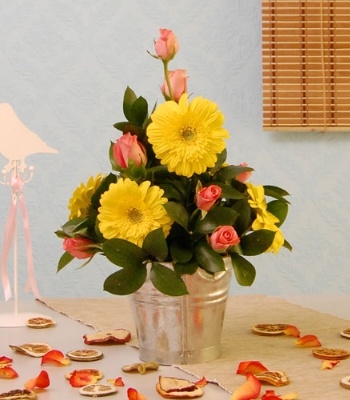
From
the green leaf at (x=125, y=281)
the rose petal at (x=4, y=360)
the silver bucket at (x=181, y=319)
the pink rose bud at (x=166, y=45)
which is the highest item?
the pink rose bud at (x=166, y=45)

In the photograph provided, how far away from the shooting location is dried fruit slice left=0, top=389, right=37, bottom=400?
97 centimetres

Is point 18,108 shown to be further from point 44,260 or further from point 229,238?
point 229,238

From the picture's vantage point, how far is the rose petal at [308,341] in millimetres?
1267

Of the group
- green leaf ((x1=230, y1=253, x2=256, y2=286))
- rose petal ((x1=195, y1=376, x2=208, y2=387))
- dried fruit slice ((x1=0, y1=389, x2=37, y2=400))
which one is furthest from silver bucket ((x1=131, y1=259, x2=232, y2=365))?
dried fruit slice ((x1=0, y1=389, x2=37, y2=400))

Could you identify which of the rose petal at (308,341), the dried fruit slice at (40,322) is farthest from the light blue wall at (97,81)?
the rose petal at (308,341)

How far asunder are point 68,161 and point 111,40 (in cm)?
45

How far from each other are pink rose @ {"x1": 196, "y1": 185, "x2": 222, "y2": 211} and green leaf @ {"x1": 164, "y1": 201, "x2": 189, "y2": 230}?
3 cm

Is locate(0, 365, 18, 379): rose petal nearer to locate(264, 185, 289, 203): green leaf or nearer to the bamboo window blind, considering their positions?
locate(264, 185, 289, 203): green leaf

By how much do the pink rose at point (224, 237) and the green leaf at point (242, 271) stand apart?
6cm

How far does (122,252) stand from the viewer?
112 centimetres

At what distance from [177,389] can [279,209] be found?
345 millimetres

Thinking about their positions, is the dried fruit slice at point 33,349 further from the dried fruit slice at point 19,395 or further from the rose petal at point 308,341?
the rose petal at point 308,341

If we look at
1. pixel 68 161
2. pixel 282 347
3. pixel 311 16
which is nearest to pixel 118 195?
pixel 282 347

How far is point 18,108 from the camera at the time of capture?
2943 millimetres
